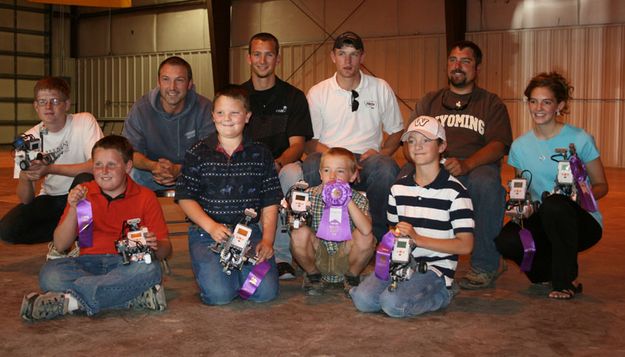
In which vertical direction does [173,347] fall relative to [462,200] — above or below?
below

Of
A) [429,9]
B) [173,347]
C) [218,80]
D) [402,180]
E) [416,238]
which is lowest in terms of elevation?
[173,347]

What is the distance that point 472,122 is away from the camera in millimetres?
4879

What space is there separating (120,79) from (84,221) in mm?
18854

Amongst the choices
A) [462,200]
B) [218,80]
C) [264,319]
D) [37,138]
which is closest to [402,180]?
[462,200]

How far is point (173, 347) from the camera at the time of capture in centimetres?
323

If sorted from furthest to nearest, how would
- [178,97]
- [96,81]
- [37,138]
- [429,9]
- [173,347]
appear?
1. [96,81]
2. [429,9]
3. [178,97]
4. [37,138]
5. [173,347]

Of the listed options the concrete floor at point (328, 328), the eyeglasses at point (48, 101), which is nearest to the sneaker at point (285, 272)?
the concrete floor at point (328, 328)

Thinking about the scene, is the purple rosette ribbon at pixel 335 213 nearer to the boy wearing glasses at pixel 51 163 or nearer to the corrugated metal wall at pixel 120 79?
the boy wearing glasses at pixel 51 163

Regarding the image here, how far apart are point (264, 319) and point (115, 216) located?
3.23ft

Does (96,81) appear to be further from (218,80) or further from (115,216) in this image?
(115,216)

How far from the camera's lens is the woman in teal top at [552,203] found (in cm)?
411

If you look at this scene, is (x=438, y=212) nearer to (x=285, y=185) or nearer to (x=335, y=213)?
(x=335, y=213)

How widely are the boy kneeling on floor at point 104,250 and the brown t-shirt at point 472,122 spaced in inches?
77.3

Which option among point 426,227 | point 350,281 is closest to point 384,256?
point 426,227
